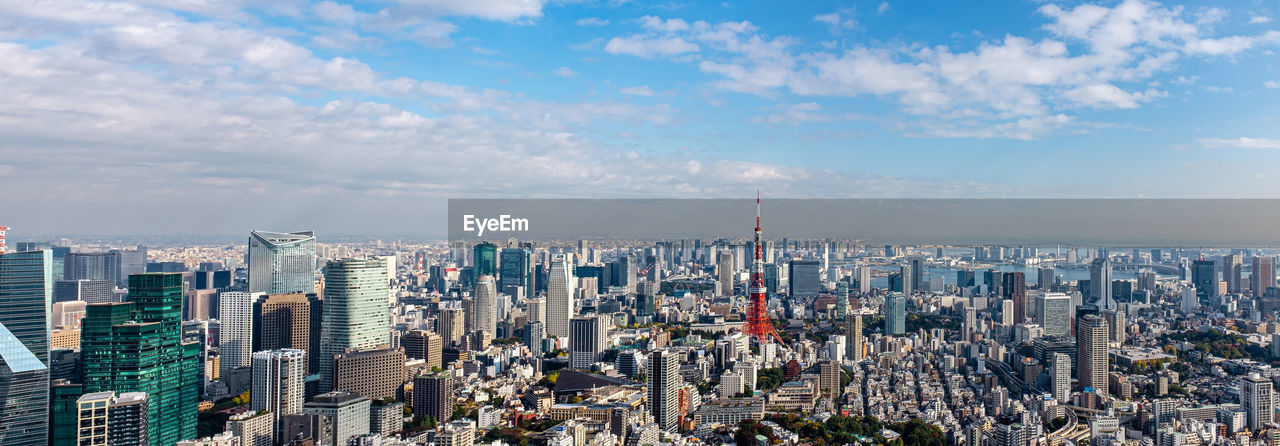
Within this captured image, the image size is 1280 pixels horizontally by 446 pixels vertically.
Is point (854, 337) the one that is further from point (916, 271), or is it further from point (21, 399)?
point (21, 399)

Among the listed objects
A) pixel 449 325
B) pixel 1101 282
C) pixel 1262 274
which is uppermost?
pixel 1262 274

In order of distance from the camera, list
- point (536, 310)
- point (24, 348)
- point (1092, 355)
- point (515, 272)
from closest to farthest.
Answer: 1. point (24, 348)
2. point (1092, 355)
3. point (536, 310)
4. point (515, 272)

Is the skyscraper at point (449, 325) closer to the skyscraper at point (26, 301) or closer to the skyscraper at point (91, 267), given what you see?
the skyscraper at point (91, 267)

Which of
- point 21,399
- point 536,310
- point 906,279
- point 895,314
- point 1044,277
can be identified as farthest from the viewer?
point 906,279

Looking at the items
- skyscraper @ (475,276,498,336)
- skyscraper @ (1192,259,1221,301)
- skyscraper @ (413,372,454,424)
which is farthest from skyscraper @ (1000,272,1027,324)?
skyscraper @ (413,372,454,424)

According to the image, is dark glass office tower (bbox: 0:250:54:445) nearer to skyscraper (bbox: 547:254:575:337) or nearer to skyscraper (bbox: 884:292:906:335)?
skyscraper (bbox: 547:254:575:337)

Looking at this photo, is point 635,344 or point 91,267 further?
point 635,344

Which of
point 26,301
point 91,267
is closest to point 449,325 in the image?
point 91,267

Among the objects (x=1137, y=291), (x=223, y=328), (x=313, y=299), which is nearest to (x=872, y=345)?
(x=1137, y=291)

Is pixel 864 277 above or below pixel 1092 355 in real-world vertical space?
above
